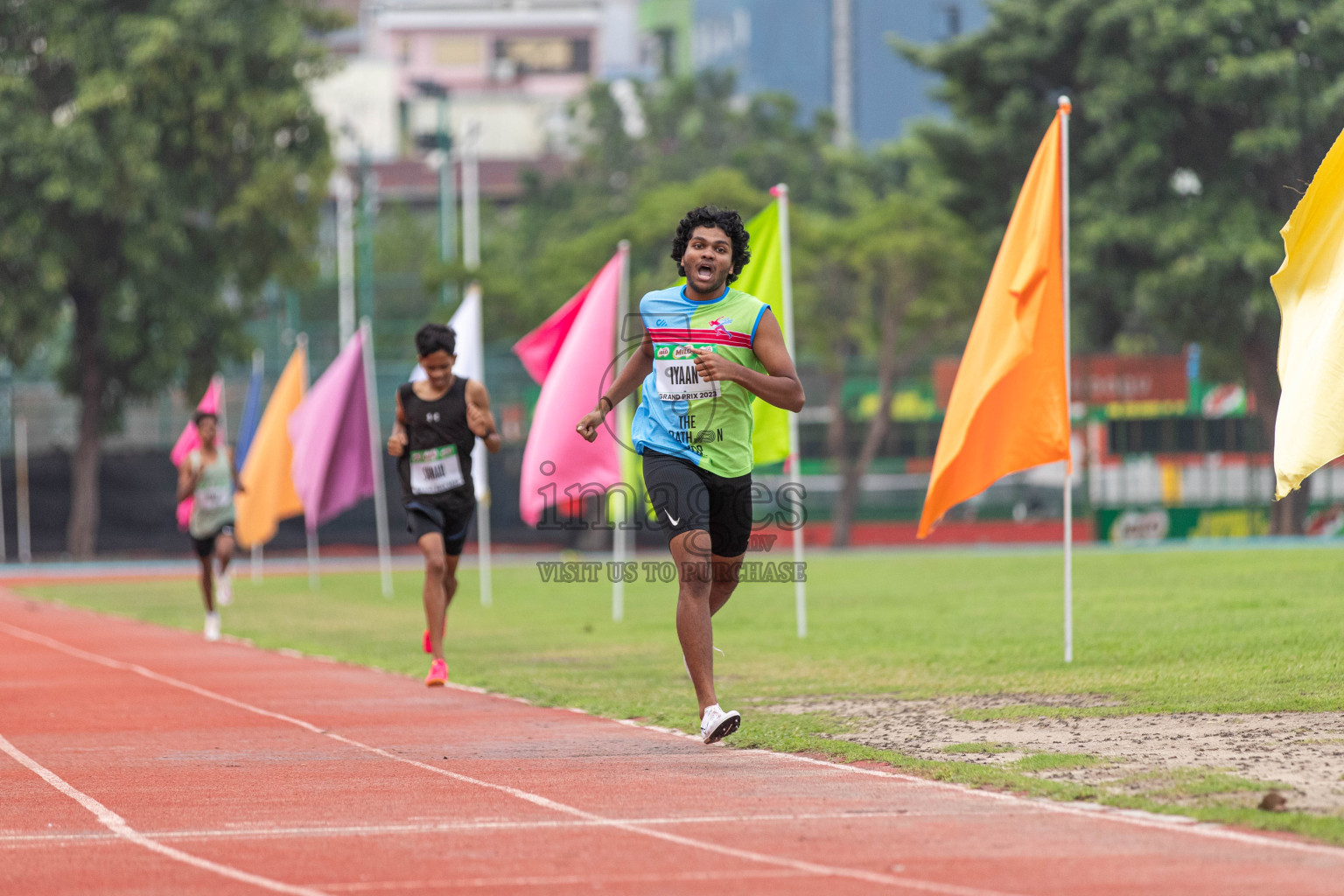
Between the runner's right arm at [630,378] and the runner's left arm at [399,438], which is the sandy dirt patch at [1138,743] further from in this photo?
the runner's left arm at [399,438]

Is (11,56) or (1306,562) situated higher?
(11,56)

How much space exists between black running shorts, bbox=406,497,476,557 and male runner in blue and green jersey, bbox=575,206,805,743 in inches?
137

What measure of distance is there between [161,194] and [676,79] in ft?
127

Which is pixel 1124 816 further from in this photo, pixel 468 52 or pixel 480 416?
pixel 468 52

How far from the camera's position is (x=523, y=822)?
20.1ft

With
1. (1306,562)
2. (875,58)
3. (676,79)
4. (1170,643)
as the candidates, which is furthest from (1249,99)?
(875,58)

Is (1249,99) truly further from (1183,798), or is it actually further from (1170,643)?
(1183,798)

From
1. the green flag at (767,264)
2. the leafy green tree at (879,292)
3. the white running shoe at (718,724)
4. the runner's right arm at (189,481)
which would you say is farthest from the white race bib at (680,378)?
the leafy green tree at (879,292)

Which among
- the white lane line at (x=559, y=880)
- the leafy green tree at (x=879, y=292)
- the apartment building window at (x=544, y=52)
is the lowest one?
the white lane line at (x=559, y=880)

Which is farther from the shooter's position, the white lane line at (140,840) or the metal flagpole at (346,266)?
the metal flagpole at (346,266)

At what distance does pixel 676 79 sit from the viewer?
234 ft

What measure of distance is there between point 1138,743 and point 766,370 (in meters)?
2.27

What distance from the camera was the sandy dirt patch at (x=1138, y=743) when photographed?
6.43 metres

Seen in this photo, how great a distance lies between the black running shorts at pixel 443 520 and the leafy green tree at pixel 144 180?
79.5 ft
